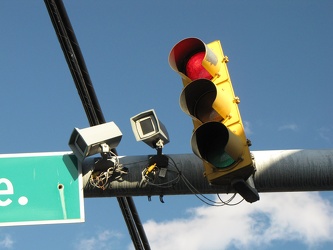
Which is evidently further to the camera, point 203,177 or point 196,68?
point 203,177

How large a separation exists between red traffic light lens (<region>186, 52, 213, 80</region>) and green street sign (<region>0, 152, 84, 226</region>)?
1.18 meters

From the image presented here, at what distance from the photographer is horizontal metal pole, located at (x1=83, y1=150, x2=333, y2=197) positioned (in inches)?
176

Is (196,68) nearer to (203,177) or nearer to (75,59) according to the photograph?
(203,177)

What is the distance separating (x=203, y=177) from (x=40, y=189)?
48.9 inches

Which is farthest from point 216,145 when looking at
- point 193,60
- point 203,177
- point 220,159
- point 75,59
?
point 75,59

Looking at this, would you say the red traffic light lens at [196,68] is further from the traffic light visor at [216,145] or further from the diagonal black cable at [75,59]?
the diagonal black cable at [75,59]

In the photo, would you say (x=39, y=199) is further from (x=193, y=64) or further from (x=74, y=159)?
(x=193, y=64)

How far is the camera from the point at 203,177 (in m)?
4.63

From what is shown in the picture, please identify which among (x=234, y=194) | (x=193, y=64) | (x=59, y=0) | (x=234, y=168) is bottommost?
(x=234, y=194)

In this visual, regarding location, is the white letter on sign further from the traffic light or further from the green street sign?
the traffic light

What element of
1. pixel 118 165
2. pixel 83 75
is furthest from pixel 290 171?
pixel 83 75

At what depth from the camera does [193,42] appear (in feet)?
14.8

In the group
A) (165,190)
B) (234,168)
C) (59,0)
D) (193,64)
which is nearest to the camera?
(234,168)

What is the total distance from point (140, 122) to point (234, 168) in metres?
0.97
